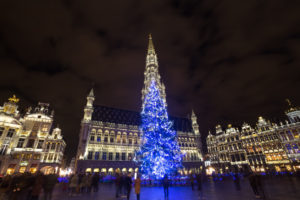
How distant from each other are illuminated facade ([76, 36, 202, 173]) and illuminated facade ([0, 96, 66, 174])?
7342 mm

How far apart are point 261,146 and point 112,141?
46.7m

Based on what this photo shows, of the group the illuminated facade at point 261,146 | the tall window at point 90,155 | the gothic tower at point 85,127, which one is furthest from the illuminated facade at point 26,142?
the illuminated facade at point 261,146

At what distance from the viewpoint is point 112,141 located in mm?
41375

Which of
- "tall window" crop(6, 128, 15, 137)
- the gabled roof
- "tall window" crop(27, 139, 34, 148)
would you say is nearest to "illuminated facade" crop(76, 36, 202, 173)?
the gabled roof

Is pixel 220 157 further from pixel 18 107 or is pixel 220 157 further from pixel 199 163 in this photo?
pixel 18 107

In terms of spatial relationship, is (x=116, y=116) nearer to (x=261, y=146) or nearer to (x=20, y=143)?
(x=20, y=143)

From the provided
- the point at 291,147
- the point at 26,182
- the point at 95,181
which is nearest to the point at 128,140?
the point at 95,181

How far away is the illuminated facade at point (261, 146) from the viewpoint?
3991 centimetres

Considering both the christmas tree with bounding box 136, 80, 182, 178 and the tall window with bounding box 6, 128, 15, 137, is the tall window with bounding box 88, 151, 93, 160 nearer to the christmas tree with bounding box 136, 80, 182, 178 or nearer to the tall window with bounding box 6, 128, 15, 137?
the tall window with bounding box 6, 128, 15, 137

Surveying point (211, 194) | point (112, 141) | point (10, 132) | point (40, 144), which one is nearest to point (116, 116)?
point (112, 141)

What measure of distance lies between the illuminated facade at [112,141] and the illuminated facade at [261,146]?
10325 mm

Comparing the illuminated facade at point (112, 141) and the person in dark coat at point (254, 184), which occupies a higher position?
the illuminated facade at point (112, 141)

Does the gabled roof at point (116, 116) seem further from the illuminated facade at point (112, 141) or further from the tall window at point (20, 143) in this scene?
the tall window at point (20, 143)

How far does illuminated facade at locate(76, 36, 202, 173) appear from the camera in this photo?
3681 centimetres
